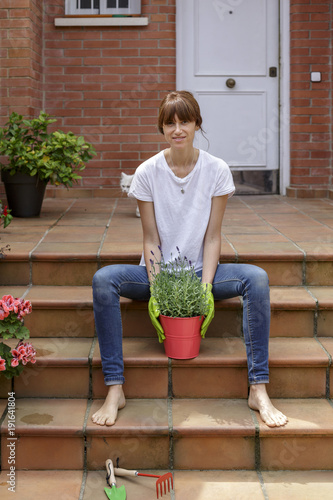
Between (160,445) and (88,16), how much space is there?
4.18 meters

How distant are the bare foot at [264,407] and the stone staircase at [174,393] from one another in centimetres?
3

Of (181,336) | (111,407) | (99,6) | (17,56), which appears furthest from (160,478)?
(99,6)

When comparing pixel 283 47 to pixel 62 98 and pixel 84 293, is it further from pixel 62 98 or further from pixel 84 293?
pixel 84 293

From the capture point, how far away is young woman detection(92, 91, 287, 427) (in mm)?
2514

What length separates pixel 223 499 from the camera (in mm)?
2215

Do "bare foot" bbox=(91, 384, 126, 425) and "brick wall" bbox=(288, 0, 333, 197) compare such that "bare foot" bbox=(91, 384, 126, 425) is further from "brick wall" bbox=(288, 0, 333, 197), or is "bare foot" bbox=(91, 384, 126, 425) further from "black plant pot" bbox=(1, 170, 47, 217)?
"brick wall" bbox=(288, 0, 333, 197)

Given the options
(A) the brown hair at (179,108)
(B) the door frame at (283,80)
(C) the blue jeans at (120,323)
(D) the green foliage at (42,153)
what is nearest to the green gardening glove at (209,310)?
(C) the blue jeans at (120,323)

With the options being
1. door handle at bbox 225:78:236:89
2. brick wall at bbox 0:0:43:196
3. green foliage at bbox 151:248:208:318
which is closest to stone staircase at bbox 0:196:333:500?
green foliage at bbox 151:248:208:318

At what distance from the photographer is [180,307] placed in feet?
8.12

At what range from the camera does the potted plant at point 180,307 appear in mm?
2482

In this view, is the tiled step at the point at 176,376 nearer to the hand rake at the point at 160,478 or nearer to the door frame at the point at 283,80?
the hand rake at the point at 160,478

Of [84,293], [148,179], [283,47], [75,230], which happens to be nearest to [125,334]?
[84,293]

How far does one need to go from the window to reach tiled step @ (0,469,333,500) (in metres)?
4.27

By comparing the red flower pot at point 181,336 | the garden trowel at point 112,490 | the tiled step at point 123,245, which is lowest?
the garden trowel at point 112,490
